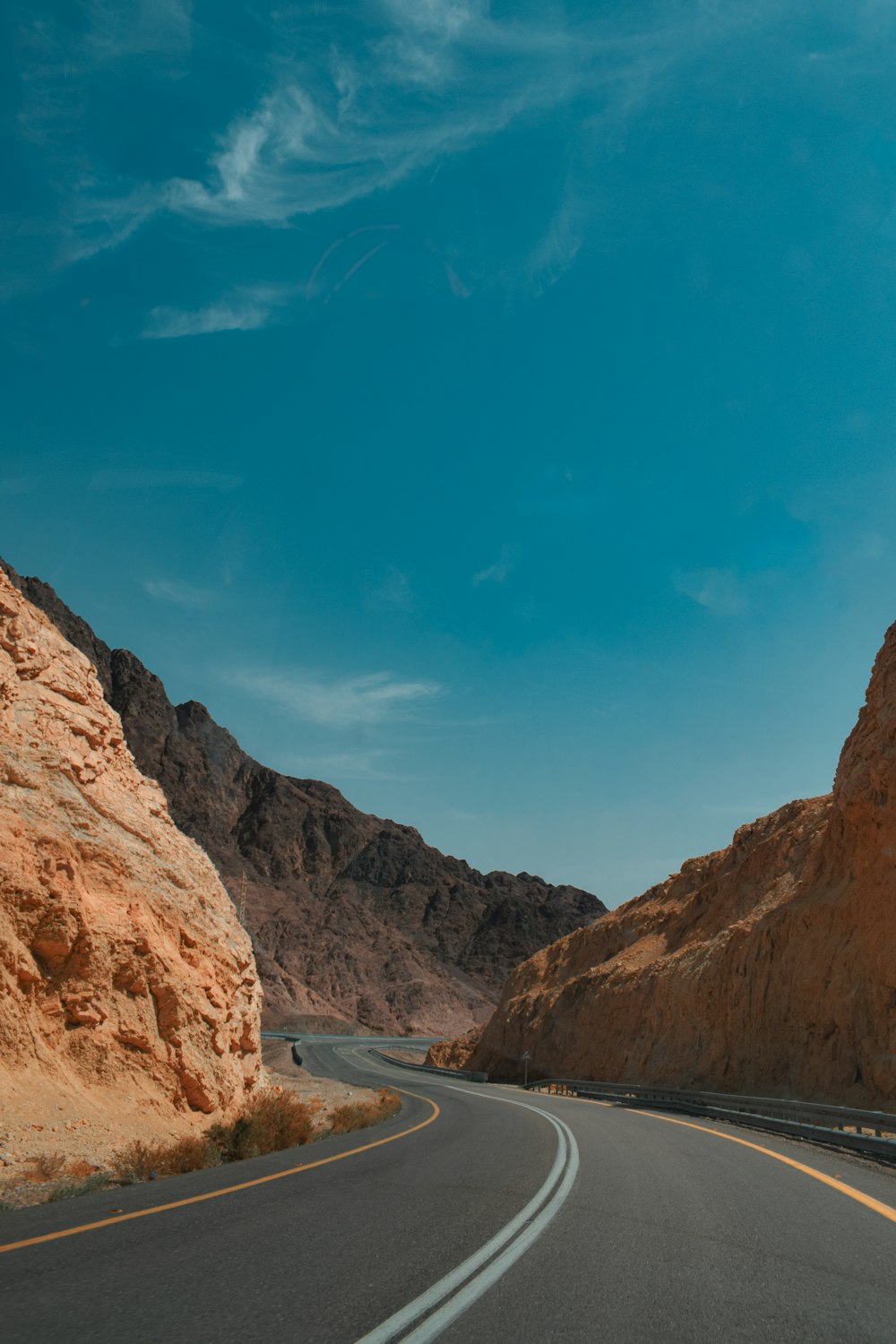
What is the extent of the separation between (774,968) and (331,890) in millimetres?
104345

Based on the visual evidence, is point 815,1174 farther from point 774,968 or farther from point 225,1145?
point 774,968

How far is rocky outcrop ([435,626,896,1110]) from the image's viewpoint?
2375 cm

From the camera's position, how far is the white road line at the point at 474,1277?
4266 millimetres

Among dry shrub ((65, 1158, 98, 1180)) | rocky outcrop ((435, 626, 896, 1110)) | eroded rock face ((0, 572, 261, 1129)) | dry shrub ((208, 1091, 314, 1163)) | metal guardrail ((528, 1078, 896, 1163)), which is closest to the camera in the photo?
dry shrub ((65, 1158, 98, 1180))

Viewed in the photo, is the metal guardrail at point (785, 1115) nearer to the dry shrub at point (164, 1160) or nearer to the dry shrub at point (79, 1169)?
the dry shrub at point (164, 1160)

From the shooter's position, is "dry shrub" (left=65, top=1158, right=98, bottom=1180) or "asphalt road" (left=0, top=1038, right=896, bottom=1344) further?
"dry shrub" (left=65, top=1158, right=98, bottom=1180)

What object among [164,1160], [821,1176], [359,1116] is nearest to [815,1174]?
[821,1176]

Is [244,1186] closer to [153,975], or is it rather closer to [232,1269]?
[232,1269]

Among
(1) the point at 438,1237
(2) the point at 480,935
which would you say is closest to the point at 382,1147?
(1) the point at 438,1237

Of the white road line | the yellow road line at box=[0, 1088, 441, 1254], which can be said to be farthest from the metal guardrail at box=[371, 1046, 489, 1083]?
the white road line

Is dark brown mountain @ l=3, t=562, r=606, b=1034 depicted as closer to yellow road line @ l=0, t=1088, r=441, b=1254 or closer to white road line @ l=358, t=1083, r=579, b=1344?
yellow road line @ l=0, t=1088, r=441, b=1254

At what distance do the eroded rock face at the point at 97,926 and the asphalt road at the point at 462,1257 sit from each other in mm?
4946

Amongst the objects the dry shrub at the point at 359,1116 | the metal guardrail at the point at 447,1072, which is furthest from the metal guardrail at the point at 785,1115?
the metal guardrail at the point at 447,1072

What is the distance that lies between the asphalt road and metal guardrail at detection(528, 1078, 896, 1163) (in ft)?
11.6
